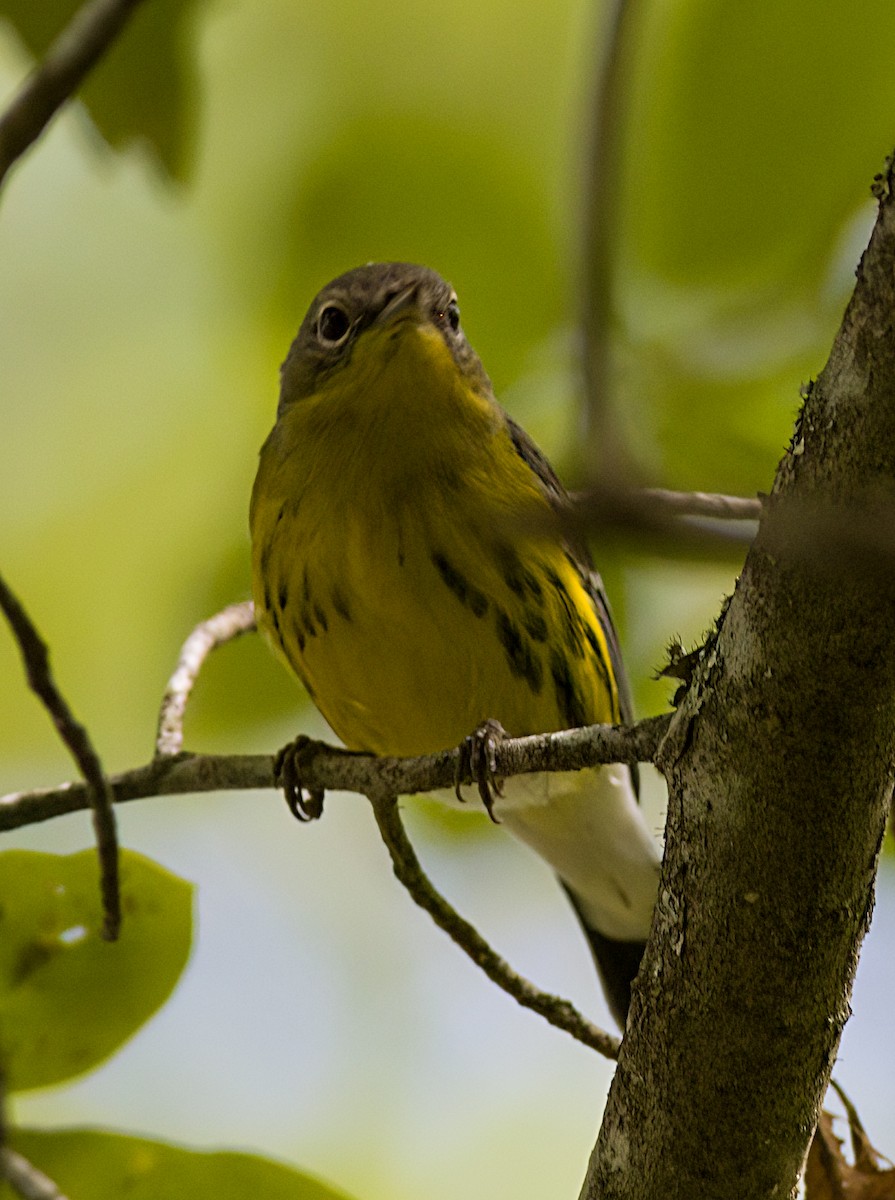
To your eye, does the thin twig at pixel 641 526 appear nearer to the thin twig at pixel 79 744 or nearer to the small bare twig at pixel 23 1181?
the small bare twig at pixel 23 1181

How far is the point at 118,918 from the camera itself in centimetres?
278

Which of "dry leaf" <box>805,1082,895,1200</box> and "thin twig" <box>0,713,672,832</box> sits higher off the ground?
"thin twig" <box>0,713,672,832</box>

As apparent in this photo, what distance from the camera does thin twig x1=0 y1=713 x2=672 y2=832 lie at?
2.63 m

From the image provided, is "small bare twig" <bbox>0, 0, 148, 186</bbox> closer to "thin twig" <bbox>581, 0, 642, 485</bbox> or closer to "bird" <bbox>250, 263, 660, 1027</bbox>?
"thin twig" <bbox>581, 0, 642, 485</bbox>

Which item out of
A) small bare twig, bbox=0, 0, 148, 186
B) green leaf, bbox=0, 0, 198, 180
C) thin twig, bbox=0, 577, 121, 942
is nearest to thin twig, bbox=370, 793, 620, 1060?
thin twig, bbox=0, 577, 121, 942

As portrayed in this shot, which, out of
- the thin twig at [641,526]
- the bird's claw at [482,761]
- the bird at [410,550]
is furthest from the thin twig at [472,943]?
the thin twig at [641,526]

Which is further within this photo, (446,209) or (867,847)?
(446,209)

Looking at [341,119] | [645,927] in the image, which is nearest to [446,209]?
[341,119]

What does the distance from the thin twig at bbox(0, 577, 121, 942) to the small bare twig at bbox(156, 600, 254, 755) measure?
1.79 feet

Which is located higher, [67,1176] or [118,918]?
[118,918]

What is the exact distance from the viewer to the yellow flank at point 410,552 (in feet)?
11.6

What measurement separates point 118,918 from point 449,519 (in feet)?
4.13

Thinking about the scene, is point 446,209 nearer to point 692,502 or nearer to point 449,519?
point 449,519

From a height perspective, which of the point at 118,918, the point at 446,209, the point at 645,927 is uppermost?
the point at 446,209
